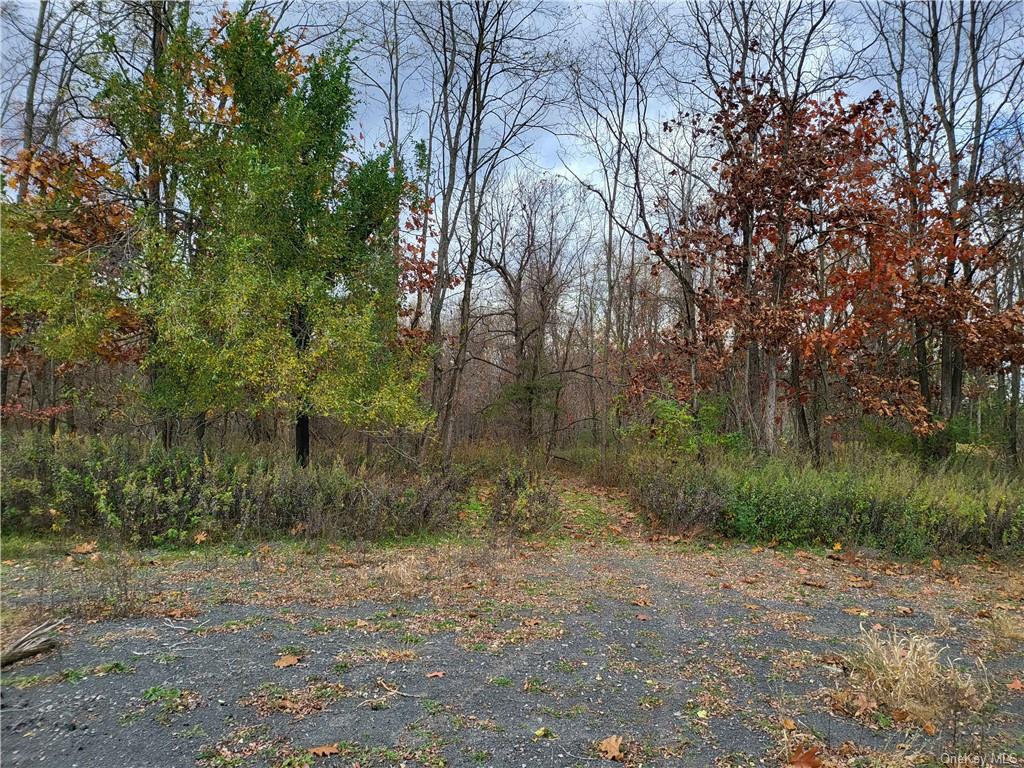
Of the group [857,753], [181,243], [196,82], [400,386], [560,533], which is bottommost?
[560,533]

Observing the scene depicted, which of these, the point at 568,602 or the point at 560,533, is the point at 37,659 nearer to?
the point at 568,602

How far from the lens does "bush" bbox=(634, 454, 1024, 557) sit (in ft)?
25.2

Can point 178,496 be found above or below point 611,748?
above

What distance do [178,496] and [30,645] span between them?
4.19 meters

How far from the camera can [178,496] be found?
7.32 m

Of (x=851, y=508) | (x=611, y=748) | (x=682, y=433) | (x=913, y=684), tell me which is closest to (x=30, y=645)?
(x=611, y=748)

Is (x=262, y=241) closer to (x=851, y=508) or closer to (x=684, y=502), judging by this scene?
(x=684, y=502)

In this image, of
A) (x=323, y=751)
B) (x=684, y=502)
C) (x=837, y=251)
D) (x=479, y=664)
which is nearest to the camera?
(x=323, y=751)

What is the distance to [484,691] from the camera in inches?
131

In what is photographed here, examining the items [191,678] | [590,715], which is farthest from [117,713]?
[590,715]

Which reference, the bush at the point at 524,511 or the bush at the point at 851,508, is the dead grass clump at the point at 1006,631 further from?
the bush at the point at 524,511

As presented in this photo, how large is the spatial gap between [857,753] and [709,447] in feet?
29.2

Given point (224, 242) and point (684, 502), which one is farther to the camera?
point (684, 502)

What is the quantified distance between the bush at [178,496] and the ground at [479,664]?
830 mm
